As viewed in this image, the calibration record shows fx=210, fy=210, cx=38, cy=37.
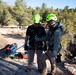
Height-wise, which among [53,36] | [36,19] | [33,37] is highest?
[36,19]

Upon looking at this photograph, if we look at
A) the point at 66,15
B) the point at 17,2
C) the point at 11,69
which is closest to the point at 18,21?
the point at 17,2

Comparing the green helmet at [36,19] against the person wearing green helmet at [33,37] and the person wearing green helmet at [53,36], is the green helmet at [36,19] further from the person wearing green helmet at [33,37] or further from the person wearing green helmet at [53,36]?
the person wearing green helmet at [53,36]

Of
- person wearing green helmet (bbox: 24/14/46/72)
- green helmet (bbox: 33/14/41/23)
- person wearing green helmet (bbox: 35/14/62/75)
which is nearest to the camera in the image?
person wearing green helmet (bbox: 35/14/62/75)

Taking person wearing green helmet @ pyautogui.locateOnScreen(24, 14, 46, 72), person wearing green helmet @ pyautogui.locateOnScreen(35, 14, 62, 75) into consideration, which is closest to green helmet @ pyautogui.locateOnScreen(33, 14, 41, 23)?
person wearing green helmet @ pyautogui.locateOnScreen(24, 14, 46, 72)

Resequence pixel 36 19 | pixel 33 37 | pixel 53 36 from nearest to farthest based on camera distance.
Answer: pixel 53 36 < pixel 36 19 < pixel 33 37

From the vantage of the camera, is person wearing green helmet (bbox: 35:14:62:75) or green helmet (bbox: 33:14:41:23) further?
green helmet (bbox: 33:14:41:23)

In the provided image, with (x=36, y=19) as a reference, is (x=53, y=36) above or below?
below

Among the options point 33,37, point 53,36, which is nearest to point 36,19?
point 33,37

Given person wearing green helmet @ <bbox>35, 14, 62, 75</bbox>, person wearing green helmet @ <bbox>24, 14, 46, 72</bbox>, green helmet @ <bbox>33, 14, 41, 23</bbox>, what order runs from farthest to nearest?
1. person wearing green helmet @ <bbox>24, 14, 46, 72</bbox>
2. green helmet @ <bbox>33, 14, 41, 23</bbox>
3. person wearing green helmet @ <bbox>35, 14, 62, 75</bbox>

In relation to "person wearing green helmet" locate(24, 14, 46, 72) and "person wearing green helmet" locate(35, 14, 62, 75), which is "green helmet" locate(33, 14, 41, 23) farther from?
"person wearing green helmet" locate(35, 14, 62, 75)

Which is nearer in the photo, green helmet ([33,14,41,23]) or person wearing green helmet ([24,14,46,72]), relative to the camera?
green helmet ([33,14,41,23])

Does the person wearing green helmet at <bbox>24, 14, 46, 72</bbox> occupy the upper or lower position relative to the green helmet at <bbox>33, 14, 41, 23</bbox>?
lower

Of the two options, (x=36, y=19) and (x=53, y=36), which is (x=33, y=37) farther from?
(x=53, y=36)

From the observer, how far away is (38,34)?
629cm
